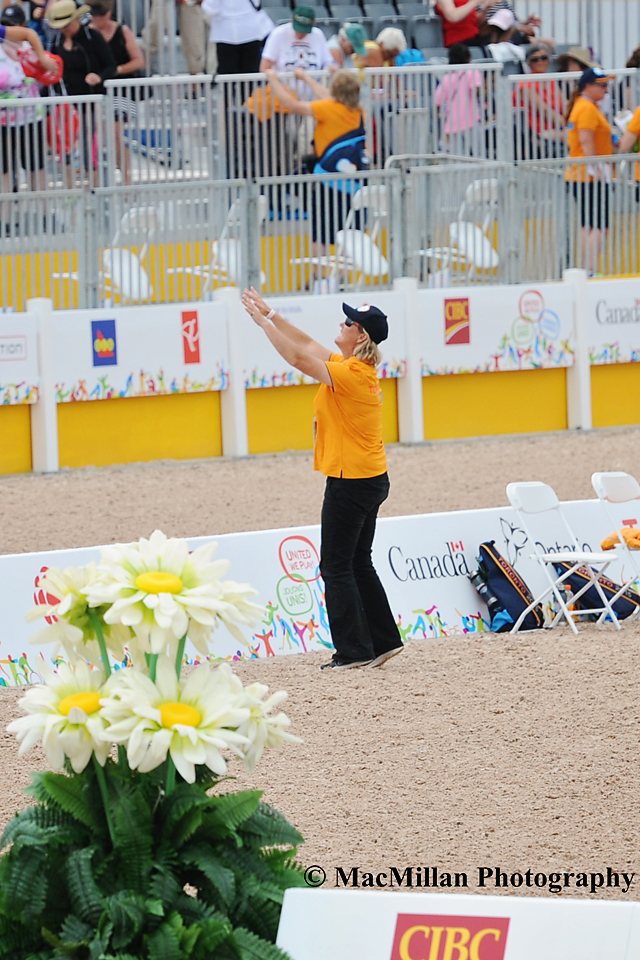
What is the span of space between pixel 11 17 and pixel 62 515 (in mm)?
5848

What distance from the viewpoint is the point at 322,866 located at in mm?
4914

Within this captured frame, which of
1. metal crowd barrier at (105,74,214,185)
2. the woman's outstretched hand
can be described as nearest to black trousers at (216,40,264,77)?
metal crowd barrier at (105,74,214,185)

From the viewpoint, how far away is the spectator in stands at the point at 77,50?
1443 centimetres

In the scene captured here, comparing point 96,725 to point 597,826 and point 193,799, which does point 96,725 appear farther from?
point 597,826

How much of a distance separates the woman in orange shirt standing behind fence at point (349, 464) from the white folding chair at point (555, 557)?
1320mm

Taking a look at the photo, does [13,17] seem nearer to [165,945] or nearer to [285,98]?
[285,98]

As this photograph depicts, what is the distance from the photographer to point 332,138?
1430 cm

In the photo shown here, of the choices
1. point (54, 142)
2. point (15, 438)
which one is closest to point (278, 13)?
point (54, 142)

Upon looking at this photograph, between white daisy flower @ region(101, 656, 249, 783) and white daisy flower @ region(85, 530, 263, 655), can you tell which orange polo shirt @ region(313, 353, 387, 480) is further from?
white daisy flower @ region(101, 656, 249, 783)

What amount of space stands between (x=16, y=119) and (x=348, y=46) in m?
4.05

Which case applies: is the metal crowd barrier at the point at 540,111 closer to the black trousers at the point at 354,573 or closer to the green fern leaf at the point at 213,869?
the black trousers at the point at 354,573

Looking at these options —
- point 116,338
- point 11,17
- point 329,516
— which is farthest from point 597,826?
point 11,17

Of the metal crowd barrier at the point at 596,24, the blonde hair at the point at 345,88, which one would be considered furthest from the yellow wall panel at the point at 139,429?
the metal crowd barrier at the point at 596,24

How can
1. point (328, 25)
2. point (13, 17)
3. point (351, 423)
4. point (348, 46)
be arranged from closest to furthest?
1. point (351, 423)
2. point (13, 17)
3. point (348, 46)
4. point (328, 25)
